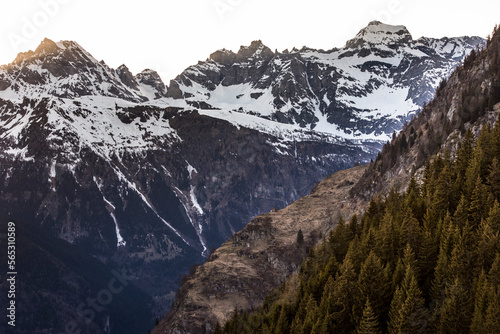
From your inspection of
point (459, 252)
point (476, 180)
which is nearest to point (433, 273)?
point (459, 252)

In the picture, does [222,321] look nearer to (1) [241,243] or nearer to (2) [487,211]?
(1) [241,243]

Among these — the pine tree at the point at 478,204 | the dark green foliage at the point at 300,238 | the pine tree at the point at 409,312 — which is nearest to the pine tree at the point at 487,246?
the pine tree at the point at 478,204

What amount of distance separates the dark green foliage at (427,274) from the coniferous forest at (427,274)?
3.7 inches

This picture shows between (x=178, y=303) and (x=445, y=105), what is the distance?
10770cm

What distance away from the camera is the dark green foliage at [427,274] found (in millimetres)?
39219

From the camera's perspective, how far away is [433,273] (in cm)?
4756

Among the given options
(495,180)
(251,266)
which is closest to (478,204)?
(495,180)

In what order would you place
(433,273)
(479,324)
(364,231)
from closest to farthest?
1. (479,324)
2. (433,273)
3. (364,231)

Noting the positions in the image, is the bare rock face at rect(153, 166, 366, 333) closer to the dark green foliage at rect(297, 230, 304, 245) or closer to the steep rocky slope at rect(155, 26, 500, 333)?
the steep rocky slope at rect(155, 26, 500, 333)

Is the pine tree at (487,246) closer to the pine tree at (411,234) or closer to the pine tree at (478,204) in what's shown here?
the pine tree at (478,204)

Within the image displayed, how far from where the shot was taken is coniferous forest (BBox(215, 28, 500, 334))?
39219 mm

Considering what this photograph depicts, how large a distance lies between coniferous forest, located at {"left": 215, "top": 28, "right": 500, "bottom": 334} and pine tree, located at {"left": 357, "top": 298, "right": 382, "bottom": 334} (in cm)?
10

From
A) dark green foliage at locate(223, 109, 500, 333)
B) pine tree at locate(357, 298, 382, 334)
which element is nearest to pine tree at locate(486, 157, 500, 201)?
dark green foliage at locate(223, 109, 500, 333)

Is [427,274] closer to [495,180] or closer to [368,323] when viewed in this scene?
[368,323]
